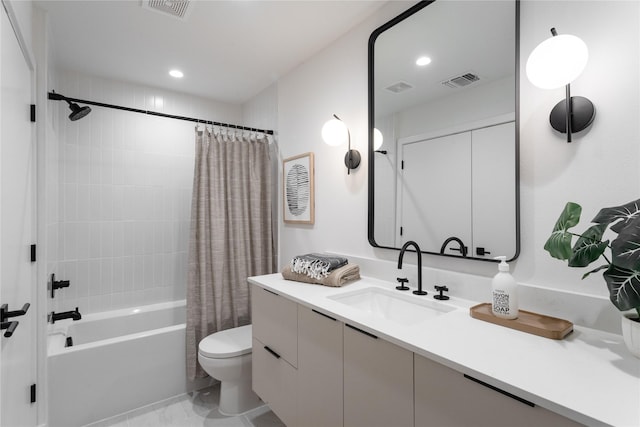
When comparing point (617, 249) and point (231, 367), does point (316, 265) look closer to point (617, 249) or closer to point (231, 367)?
point (231, 367)

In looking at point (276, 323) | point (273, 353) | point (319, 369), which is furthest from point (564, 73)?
point (273, 353)

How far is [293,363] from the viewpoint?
1502 millimetres

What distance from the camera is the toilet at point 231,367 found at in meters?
2.01

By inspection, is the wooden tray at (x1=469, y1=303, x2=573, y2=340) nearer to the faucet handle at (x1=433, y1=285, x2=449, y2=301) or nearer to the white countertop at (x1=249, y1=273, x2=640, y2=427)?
the white countertop at (x1=249, y1=273, x2=640, y2=427)

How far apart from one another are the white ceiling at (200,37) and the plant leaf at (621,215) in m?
1.55

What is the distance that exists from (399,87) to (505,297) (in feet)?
3.84

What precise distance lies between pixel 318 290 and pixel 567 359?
3.31ft

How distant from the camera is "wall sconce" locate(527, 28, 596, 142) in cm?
101

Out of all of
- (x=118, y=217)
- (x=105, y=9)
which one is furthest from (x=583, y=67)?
(x=118, y=217)

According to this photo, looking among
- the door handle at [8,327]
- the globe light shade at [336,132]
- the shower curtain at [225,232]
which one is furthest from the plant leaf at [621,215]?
the shower curtain at [225,232]

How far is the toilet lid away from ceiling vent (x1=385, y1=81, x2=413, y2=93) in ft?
5.97

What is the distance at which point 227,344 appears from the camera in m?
2.13

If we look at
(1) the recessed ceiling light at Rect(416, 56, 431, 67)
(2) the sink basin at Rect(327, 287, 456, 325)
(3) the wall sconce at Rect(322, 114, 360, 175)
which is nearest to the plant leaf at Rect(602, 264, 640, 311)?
(2) the sink basin at Rect(327, 287, 456, 325)

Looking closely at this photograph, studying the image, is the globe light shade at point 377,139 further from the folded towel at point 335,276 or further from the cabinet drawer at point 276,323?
the cabinet drawer at point 276,323
